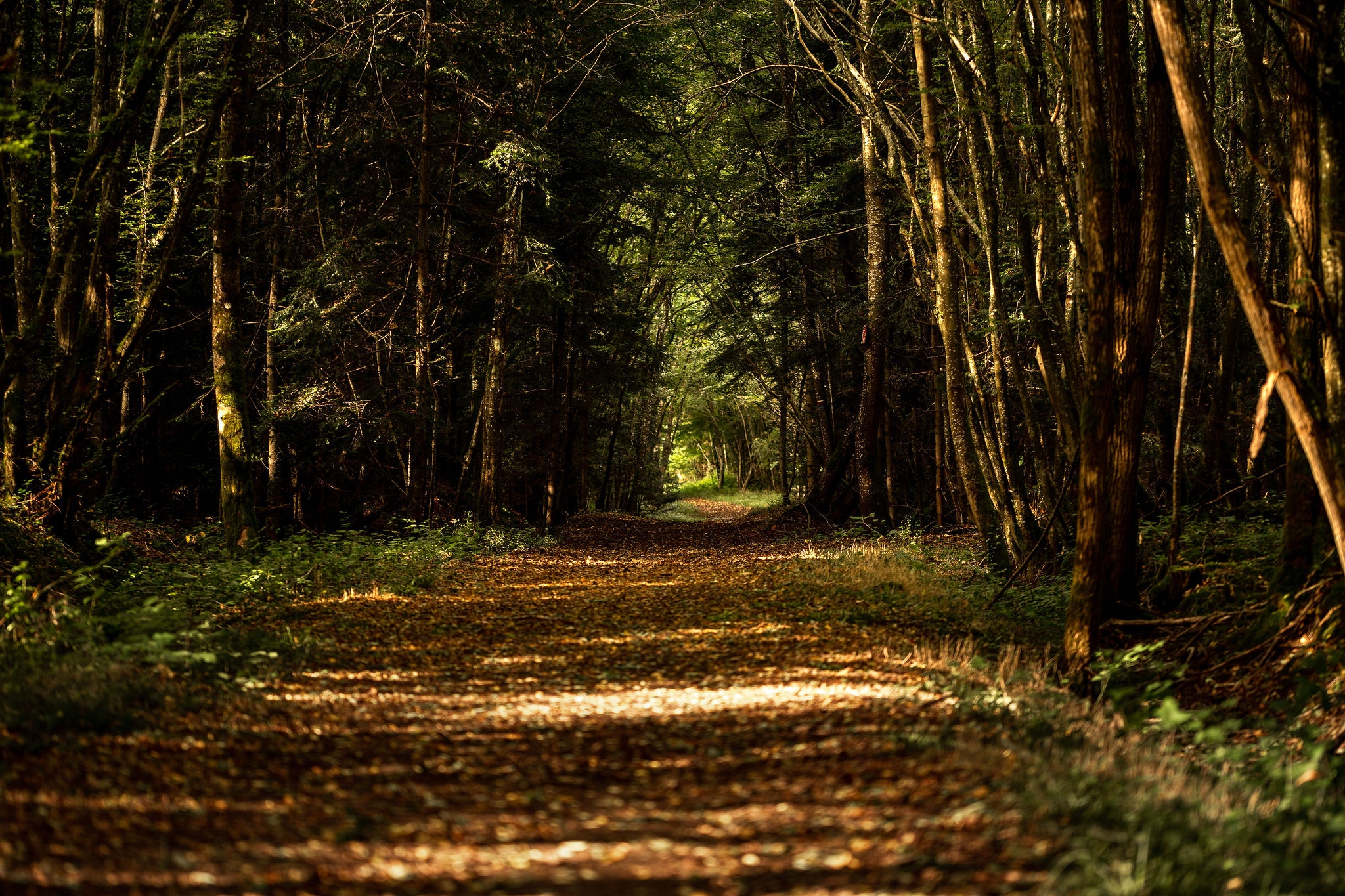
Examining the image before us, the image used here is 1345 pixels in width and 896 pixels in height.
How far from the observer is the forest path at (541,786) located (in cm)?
270

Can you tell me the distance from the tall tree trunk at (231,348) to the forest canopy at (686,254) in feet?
0.14

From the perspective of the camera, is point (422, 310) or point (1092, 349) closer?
point (1092, 349)

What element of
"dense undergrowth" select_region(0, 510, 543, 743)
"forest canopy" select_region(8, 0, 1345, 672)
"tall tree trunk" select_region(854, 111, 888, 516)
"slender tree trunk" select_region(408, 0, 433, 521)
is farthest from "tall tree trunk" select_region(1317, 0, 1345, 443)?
"slender tree trunk" select_region(408, 0, 433, 521)

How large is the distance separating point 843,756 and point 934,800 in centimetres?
62

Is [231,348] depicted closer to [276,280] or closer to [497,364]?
[497,364]

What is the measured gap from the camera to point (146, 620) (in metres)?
5.34

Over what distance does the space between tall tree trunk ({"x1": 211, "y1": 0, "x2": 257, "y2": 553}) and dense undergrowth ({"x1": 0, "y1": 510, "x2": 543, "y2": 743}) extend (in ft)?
1.92

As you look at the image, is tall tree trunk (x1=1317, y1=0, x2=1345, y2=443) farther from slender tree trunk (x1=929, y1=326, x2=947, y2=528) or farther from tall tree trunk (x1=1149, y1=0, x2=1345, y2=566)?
slender tree trunk (x1=929, y1=326, x2=947, y2=528)

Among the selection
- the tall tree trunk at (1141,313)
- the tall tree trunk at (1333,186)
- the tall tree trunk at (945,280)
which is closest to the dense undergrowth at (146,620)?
the tall tree trunk at (1141,313)

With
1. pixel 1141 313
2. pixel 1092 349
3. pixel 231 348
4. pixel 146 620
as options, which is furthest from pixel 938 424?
pixel 146 620

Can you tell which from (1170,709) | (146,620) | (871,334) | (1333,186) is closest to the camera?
(1170,709)

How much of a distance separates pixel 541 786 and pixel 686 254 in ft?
67.0

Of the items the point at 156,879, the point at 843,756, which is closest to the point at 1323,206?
the point at 843,756

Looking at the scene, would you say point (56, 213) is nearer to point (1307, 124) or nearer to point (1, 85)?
point (1, 85)
